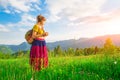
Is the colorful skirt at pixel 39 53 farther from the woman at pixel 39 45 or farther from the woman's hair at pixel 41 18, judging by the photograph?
the woman's hair at pixel 41 18

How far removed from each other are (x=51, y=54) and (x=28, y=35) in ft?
16.9

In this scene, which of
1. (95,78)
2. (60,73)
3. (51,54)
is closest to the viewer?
(95,78)

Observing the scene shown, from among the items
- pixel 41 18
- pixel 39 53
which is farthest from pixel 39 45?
pixel 41 18

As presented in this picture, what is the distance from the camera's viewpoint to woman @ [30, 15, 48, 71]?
9.85 m

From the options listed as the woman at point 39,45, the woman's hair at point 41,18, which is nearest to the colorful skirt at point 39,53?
the woman at point 39,45

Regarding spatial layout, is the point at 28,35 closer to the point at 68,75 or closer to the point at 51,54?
the point at 68,75

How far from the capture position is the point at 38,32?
32.7 feet

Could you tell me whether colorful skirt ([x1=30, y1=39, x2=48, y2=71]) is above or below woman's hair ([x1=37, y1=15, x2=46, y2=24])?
below

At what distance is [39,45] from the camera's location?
32.8ft

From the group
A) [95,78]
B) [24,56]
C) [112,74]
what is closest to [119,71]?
[112,74]

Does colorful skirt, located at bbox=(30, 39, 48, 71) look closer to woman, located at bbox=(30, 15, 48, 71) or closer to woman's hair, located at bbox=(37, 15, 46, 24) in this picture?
woman, located at bbox=(30, 15, 48, 71)

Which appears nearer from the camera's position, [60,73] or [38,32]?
[60,73]

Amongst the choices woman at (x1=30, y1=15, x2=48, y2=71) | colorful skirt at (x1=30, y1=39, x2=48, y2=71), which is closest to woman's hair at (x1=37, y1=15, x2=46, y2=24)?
woman at (x1=30, y1=15, x2=48, y2=71)

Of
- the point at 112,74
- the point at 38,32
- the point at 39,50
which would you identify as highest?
the point at 38,32
